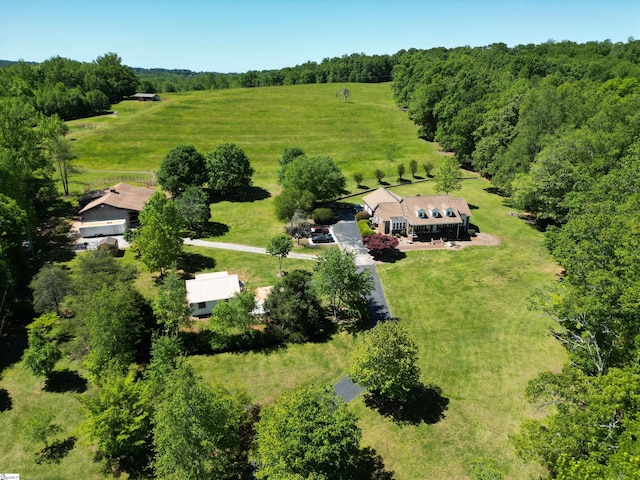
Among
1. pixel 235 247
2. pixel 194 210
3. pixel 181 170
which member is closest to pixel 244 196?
pixel 181 170

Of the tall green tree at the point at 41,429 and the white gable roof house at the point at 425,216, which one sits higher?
the white gable roof house at the point at 425,216

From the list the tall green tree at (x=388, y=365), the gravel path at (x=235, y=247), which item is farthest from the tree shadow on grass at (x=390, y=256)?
the tall green tree at (x=388, y=365)

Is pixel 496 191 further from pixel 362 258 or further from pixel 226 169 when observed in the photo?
pixel 226 169

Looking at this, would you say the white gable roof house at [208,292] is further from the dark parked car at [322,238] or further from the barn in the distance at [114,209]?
the barn in the distance at [114,209]

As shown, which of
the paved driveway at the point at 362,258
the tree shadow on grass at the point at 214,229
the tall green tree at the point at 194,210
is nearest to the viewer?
the paved driveway at the point at 362,258

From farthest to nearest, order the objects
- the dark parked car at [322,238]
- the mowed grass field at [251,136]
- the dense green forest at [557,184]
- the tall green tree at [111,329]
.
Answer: the mowed grass field at [251,136] < the dark parked car at [322,238] < the tall green tree at [111,329] < the dense green forest at [557,184]

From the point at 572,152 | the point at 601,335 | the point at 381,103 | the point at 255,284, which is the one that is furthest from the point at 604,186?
the point at 381,103

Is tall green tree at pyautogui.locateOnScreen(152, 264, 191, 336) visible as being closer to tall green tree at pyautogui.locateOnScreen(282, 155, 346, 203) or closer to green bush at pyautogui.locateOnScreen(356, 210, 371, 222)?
tall green tree at pyautogui.locateOnScreen(282, 155, 346, 203)
